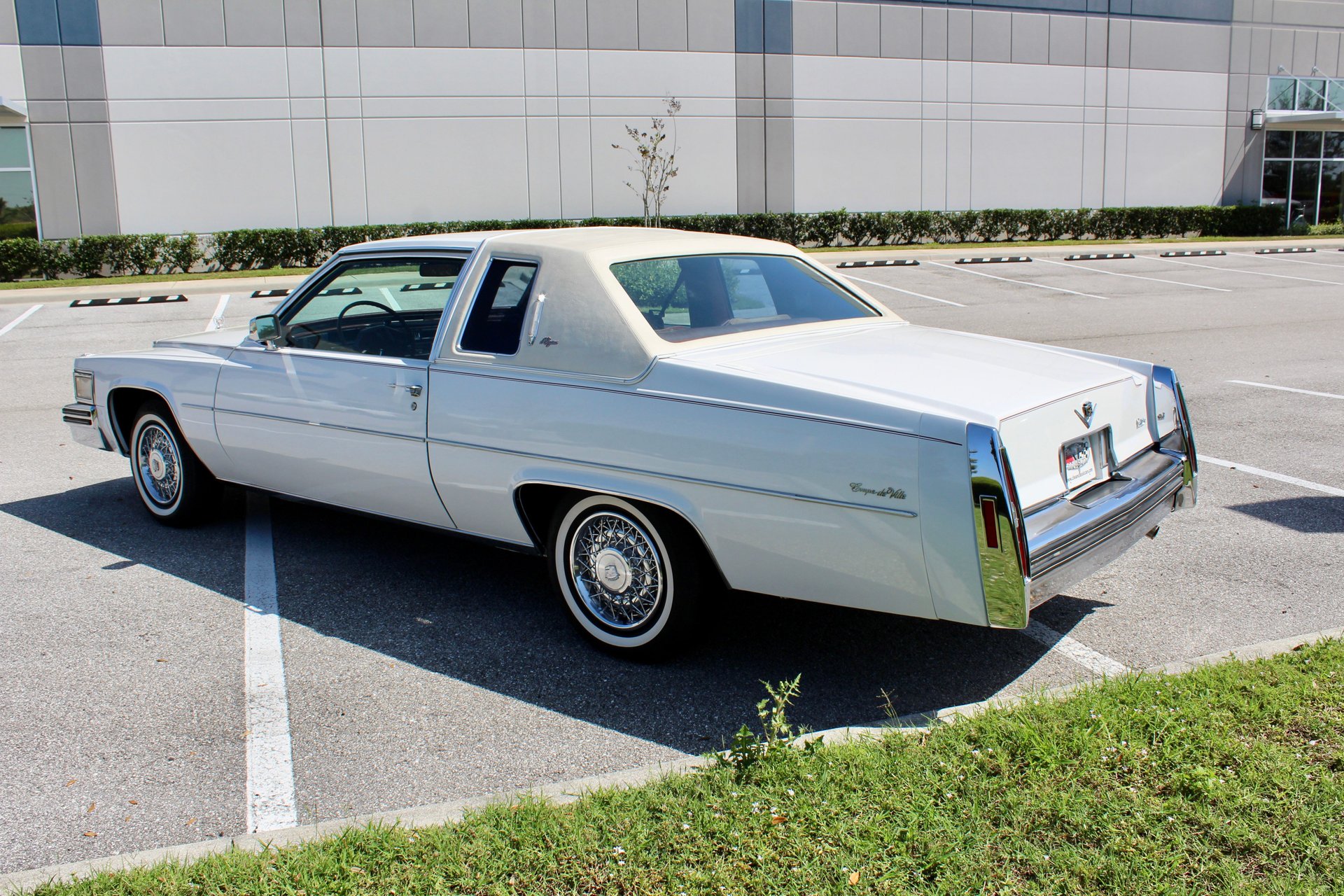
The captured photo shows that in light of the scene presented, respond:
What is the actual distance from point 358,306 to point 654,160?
23.0m

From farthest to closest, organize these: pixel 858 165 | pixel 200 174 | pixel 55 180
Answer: pixel 858 165, pixel 200 174, pixel 55 180

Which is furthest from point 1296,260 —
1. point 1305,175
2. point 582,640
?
point 582,640

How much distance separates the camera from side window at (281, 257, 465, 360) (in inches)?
199

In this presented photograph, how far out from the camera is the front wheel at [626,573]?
164 inches

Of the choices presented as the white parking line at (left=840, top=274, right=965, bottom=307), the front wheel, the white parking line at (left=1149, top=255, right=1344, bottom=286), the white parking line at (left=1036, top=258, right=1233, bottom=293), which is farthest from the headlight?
the white parking line at (left=1149, top=255, right=1344, bottom=286)

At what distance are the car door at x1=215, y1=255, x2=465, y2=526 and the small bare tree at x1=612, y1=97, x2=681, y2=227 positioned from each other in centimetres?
2232

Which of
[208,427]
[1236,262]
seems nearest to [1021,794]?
[208,427]

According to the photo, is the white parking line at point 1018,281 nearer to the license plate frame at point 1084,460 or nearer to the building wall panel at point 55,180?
the license plate frame at point 1084,460

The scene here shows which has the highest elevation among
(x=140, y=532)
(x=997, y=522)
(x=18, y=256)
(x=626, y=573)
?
(x=18, y=256)

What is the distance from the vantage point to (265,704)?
4.08 m

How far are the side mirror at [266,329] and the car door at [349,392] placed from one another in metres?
0.03

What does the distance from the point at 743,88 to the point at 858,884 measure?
90.7 feet

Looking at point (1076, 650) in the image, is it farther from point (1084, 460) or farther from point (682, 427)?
point (682, 427)

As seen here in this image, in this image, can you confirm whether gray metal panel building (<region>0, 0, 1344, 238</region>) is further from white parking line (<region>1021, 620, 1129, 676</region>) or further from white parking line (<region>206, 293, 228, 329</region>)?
white parking line (<region>1021, 620, 1129, 676</region>)
